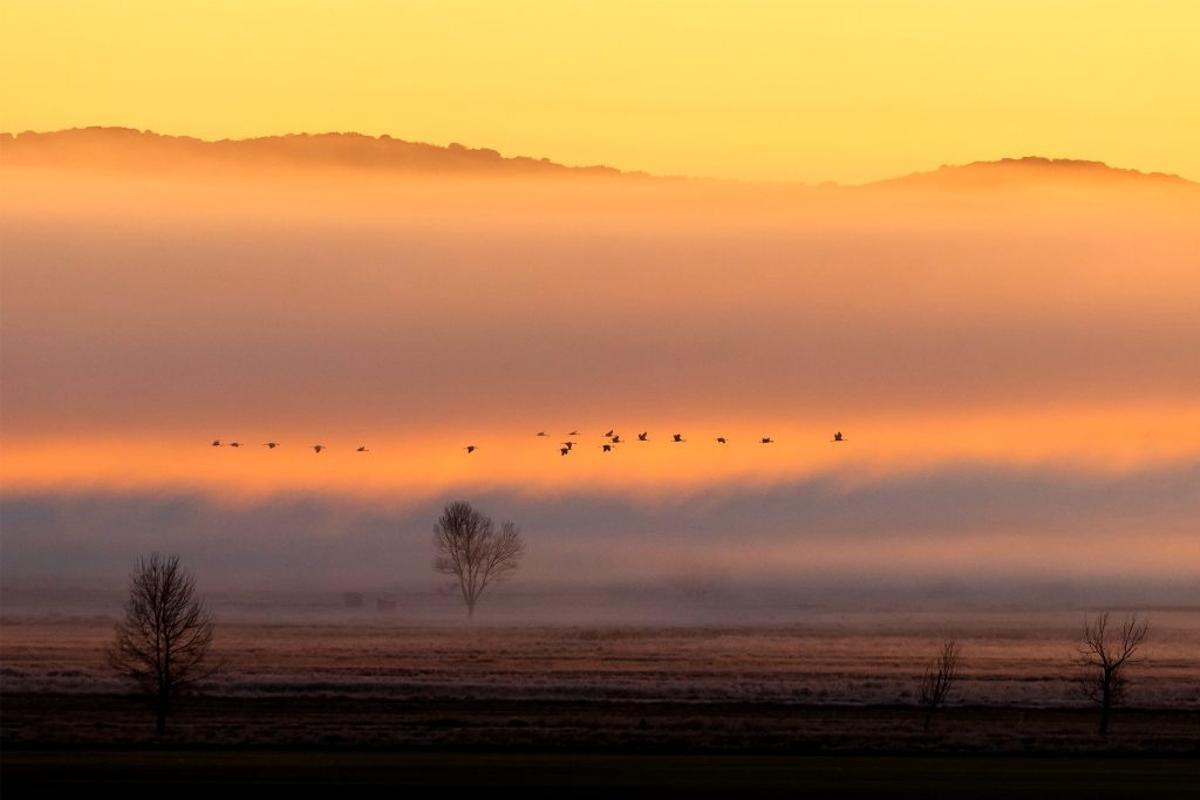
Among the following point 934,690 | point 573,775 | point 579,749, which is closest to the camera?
point 573,775

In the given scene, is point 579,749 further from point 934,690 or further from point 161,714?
point 934,690

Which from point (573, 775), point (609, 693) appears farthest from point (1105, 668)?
point (573, 775)

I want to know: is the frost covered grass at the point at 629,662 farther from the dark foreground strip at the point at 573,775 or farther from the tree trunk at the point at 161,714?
the dark foreground strip at the point at 573,775

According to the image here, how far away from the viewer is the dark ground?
55.5m

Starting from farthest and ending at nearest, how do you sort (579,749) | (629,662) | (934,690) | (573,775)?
(629,662)
(934,690)
(579,749)
(573,775)

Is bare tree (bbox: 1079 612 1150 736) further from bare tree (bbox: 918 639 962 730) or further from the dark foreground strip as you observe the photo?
the dark foreground strip

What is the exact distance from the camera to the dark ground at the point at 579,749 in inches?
2184

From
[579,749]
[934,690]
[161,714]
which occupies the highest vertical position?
[161,714]

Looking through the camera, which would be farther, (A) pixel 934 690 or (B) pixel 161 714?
(A) pixel 934 690

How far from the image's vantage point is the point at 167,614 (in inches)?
3514

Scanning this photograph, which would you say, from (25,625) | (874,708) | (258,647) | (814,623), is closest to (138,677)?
(874,708)

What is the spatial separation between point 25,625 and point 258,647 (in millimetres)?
41485

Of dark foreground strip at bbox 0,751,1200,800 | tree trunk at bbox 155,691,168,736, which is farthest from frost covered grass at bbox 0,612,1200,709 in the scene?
dark foreground strip at bbox 0,751,1200,800

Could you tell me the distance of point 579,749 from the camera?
67.6 m
